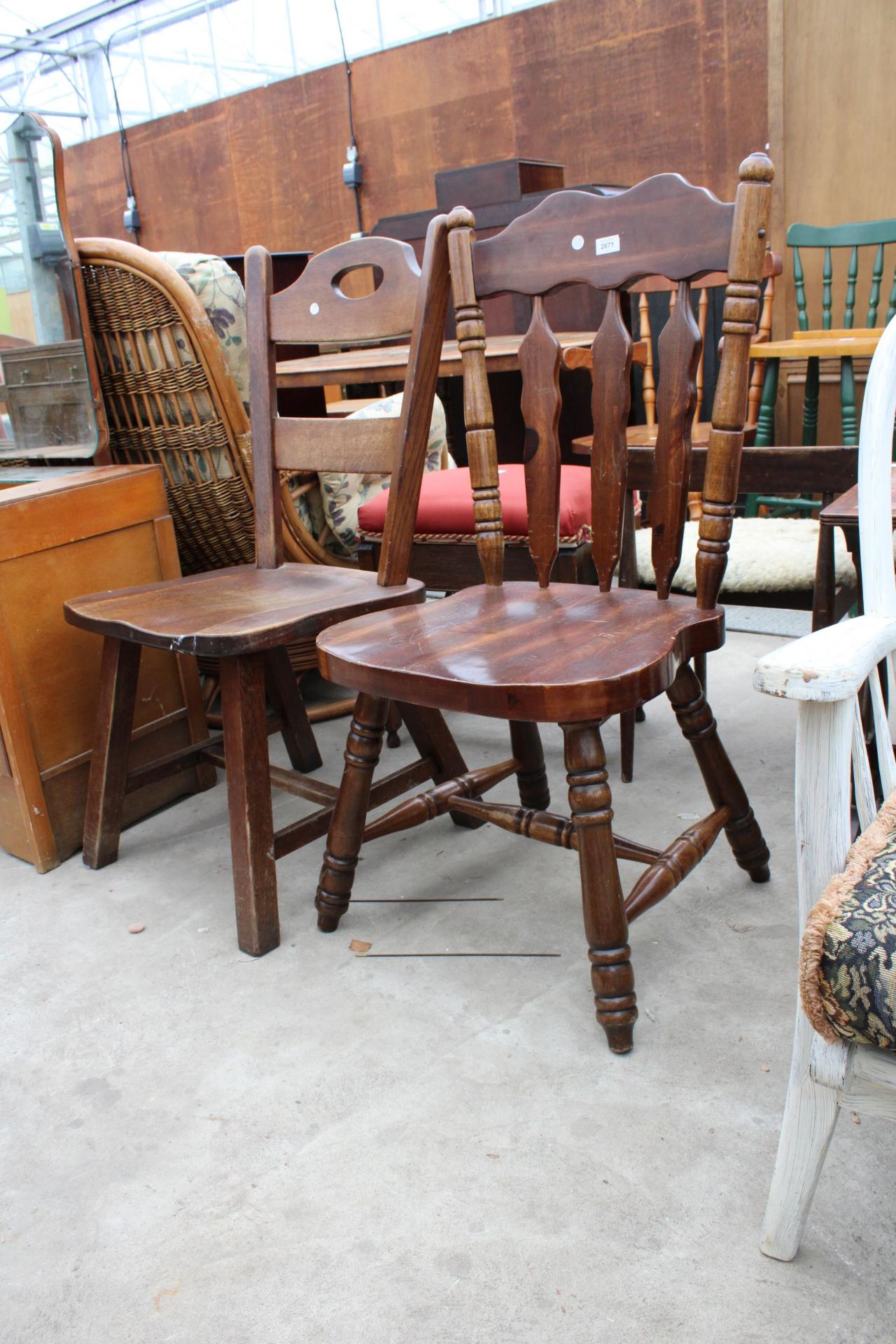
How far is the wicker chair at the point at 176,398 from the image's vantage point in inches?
82.4

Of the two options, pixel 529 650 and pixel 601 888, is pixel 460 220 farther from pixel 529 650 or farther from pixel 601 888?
pixel 601 888

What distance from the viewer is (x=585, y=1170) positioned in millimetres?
1168

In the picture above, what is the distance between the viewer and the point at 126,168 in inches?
258

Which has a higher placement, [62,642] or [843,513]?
[843,513]

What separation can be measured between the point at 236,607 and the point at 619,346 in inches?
28.5

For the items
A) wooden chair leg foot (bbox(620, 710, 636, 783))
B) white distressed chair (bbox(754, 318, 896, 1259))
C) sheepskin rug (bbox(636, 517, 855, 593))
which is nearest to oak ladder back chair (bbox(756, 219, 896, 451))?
sheepskin rug (bbox(636, 517, 855, 593))

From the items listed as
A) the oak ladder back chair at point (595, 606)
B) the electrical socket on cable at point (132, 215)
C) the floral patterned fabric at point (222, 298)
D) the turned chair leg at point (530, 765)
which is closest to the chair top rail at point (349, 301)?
the oak ladder back chair at point (595, 606)

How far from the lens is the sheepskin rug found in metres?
1.97

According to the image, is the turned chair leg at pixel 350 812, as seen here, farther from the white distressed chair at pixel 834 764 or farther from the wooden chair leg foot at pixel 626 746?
the white distressed chair at pixel 834 764

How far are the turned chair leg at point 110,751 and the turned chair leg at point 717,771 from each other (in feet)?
3.15

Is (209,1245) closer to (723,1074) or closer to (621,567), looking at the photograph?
(723,1074)

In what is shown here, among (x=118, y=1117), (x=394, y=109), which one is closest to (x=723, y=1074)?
(x=118, y=1117)

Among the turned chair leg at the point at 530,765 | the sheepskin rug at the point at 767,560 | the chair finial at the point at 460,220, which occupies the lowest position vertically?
the turned chair leg at the point at 530,765

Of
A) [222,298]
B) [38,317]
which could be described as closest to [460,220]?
[222,298]
